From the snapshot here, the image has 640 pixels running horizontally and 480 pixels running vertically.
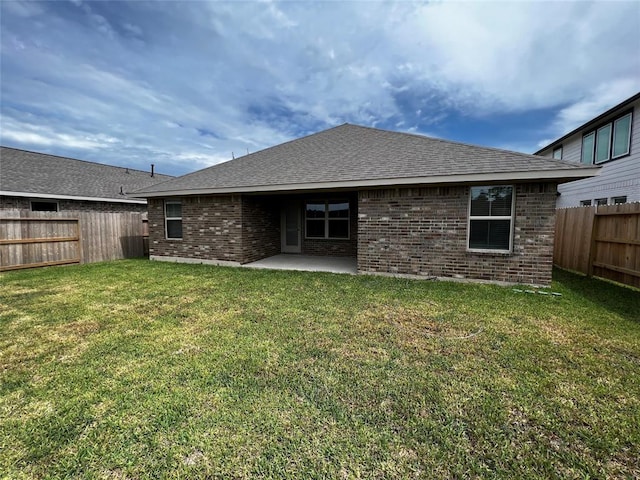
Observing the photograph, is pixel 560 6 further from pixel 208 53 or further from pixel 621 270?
pixel 208 53

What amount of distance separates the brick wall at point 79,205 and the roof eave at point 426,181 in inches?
293

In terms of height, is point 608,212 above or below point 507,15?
below

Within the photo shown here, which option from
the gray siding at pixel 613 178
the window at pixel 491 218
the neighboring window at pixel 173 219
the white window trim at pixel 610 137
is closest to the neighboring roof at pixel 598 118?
the gray siding at pixel 613 178

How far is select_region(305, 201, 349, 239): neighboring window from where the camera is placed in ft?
36.0

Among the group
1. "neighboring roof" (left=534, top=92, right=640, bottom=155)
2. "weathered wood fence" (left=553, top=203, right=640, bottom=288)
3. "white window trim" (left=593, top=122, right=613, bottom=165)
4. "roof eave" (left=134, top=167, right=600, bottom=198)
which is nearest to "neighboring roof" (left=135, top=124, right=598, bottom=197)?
"roof eave" (left=134, top=167, right=600, bottom=198)

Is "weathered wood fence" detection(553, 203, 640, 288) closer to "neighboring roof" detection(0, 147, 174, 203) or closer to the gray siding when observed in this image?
the gray siding

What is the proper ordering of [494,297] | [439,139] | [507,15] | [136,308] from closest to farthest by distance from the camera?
[136,308] → [494,297] → [507,15] → [439,139]

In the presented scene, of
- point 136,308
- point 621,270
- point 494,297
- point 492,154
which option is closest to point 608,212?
point 621,270

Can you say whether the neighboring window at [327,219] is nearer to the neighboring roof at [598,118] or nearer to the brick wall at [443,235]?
the brick wall at [443,235]

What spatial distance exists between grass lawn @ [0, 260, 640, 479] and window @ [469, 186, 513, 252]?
1.93 meters

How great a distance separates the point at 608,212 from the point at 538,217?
232 cm

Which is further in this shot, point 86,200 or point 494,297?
point 86,200

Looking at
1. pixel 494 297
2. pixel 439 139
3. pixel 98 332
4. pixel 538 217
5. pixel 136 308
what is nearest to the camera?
pixel 98 332

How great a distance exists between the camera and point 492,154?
23.2 ft
